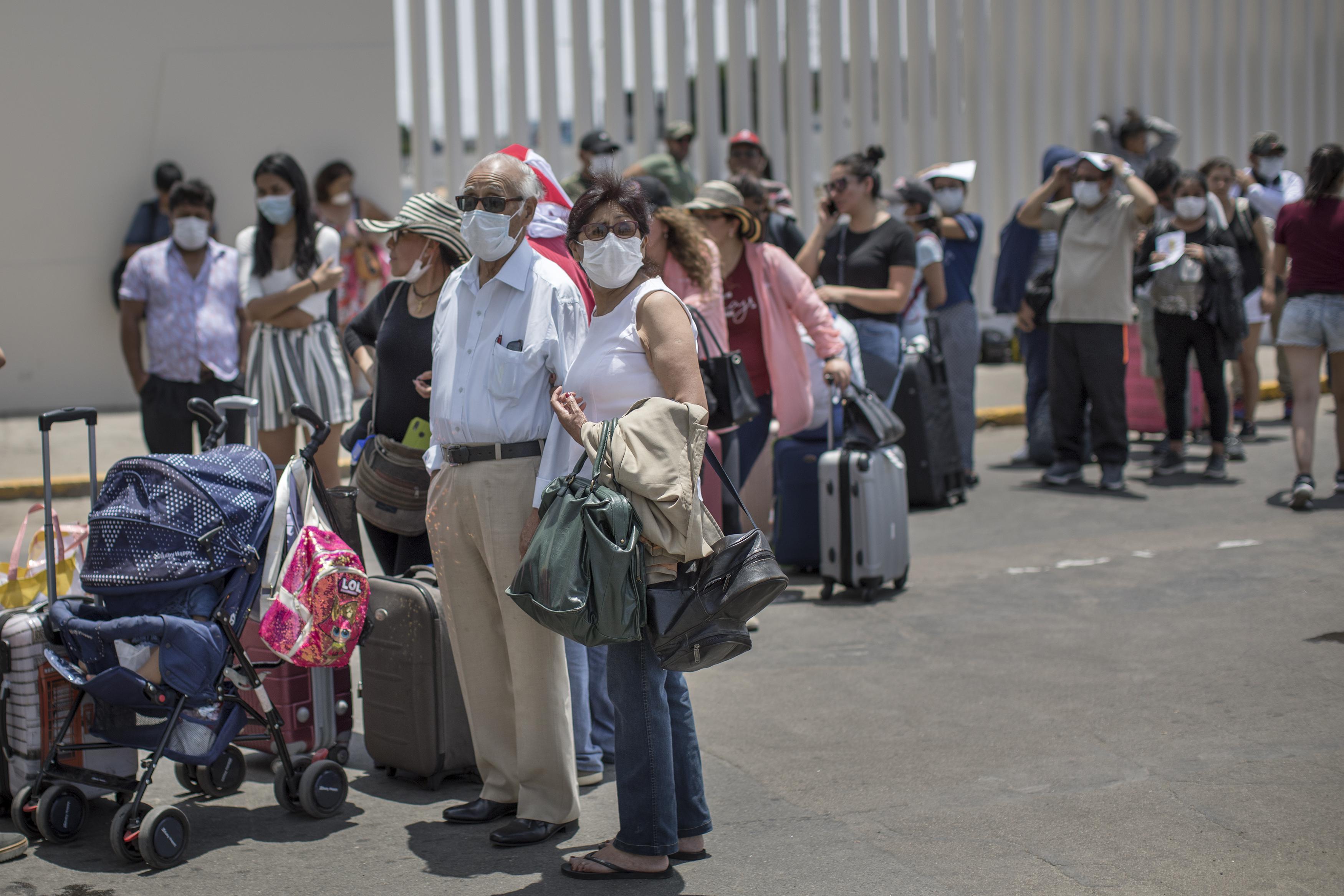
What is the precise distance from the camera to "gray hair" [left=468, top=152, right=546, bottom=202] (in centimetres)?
423

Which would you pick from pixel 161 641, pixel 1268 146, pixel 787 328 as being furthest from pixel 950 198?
pixel 161 641

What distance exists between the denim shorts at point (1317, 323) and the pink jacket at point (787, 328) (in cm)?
336

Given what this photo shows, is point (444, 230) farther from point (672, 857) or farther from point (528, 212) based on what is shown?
point (672, 857)

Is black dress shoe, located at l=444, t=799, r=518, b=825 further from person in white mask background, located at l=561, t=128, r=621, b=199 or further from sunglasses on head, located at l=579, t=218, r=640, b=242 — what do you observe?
person in white mask background, located at l=561, t=128, r=621, b=199

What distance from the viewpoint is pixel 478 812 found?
435 cm

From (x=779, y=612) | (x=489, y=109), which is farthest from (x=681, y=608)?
(x=489, y=109)

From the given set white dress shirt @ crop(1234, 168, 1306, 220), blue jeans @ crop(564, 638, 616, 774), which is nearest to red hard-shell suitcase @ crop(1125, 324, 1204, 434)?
white dress shirt @ crop(1234, 168, 1306, 220)

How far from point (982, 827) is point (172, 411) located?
4973mm

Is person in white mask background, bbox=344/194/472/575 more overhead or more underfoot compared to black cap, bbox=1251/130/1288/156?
more underfoot

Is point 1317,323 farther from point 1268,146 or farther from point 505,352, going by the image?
point 505,352

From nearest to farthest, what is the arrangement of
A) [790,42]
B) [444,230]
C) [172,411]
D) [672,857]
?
[672,857]
[444,230]
[172,411]
[790,42]

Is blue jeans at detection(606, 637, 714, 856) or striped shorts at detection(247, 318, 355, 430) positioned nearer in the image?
blue jeans at detection(606, 637, 714, 856)

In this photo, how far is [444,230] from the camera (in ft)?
16.0

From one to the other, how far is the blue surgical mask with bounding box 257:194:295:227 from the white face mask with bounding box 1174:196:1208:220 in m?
5.95
